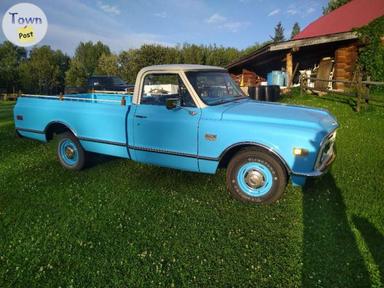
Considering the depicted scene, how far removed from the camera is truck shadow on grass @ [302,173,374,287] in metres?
3.07

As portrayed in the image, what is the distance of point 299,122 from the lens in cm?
427

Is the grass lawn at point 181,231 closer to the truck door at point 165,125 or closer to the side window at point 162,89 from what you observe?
the truck door at point 165,125

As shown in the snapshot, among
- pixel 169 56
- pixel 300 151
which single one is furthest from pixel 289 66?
pixel 169 56

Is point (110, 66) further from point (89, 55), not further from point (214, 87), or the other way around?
point (214, 87)

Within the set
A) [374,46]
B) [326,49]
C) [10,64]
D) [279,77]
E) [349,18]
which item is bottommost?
[279,77]

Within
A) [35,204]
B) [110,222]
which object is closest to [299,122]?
[110,222]

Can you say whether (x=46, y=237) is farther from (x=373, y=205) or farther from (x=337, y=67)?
(x=337, y=67)

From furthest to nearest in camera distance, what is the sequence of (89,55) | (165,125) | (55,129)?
(89,55) < (55,129) < (165,125)

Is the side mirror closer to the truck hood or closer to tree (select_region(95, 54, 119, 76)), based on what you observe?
the truck hood

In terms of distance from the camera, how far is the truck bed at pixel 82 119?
537 centimetres

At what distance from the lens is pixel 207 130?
4.58 metres

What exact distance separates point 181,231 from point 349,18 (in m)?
21.6

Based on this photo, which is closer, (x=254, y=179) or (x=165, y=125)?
(x=254, y=179)

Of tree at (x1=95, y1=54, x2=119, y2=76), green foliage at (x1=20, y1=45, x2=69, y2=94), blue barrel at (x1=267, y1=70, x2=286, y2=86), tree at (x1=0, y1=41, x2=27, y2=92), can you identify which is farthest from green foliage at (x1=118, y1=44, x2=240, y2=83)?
blue barrel at (x1=267, y1=70, x2=286, y2=86)
